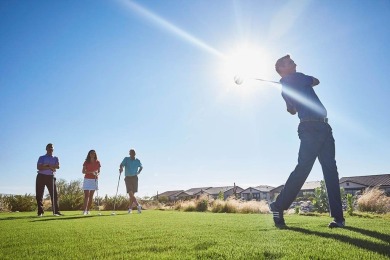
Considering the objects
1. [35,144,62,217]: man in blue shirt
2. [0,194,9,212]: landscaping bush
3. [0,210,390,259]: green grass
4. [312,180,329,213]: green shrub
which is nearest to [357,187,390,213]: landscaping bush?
[312,180,329,213]: green shrub

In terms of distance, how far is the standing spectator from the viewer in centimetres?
904

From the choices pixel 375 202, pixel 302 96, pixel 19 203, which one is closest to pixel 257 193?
pixel 375 202

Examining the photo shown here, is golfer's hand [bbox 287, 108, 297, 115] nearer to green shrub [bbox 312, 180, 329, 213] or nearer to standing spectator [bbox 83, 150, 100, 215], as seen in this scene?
standing spectator [bbox 83, 150, 100, 215]

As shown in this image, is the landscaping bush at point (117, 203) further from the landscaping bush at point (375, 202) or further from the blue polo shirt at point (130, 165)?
the landscaping bush at point (375, 202)

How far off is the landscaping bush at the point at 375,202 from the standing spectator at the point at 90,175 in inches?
496

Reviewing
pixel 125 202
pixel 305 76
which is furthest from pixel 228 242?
pixel 125 202

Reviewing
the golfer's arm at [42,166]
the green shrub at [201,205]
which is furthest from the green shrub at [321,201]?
the golfer's arm at [42,166]

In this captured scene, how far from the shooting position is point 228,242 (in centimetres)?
272

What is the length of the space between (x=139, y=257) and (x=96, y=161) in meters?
7.98

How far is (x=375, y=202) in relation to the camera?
44.9 ft

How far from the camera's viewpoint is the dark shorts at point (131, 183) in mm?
10161

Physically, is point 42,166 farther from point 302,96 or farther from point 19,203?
point 302,96

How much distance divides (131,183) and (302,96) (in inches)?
298

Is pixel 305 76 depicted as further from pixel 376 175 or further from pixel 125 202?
pixel 376 175
